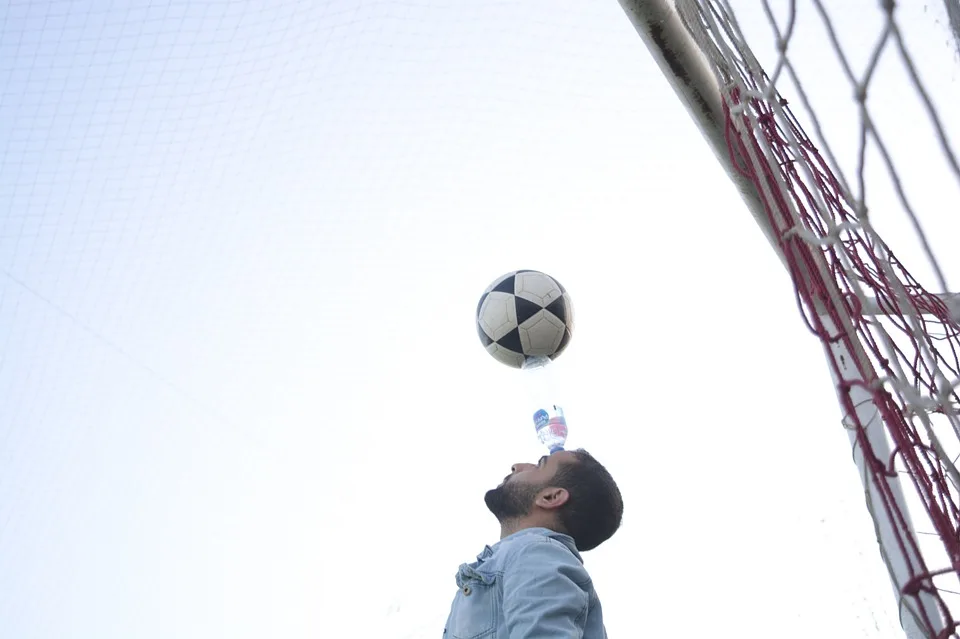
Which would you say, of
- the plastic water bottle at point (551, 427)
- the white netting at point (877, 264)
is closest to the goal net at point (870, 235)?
the white netting at point (877, 264)

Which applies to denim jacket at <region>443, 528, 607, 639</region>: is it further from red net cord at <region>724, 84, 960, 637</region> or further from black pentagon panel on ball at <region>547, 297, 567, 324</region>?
black pentagon panel on ball at <region>547, 297, 567, 324</region>

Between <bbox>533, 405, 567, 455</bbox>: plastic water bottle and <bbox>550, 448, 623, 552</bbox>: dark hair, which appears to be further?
<bbox>533, 405, 567, 455</bbox>: plastic water bottle

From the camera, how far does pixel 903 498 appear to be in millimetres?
2412

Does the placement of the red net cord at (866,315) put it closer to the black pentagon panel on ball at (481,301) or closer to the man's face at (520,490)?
the man's face at (520,490)

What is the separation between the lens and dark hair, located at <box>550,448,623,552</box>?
8.21ft

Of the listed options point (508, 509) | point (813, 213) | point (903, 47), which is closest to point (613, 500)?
point (508, 509)

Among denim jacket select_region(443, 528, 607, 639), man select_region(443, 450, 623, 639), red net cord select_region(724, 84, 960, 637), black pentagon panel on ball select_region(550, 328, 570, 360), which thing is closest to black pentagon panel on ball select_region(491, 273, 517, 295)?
black pentagon panel on ball select_region(550, 328, 570, 360)

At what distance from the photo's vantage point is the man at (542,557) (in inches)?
72.1

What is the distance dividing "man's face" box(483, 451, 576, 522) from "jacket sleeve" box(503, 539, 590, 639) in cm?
44

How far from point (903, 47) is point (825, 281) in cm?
82

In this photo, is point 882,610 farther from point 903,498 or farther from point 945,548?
point 945,548

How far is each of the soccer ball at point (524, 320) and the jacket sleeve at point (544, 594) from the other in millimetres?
1856

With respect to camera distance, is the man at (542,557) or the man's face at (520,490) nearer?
the man at (542,557)

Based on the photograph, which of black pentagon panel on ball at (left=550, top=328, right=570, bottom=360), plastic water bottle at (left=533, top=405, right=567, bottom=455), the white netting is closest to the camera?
the white netting
